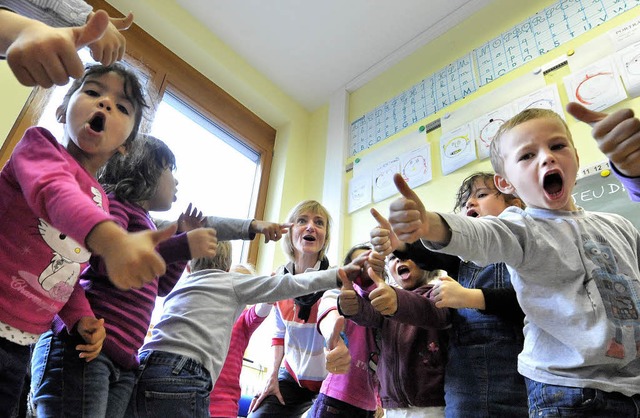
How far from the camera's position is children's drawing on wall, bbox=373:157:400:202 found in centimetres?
256

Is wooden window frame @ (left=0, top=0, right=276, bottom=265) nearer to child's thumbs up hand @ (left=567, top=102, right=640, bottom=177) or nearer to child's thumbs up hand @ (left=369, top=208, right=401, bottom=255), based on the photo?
child's thumbs up hand @ (left=369, top=208, right=401, bottom=255)

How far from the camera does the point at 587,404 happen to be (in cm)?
67

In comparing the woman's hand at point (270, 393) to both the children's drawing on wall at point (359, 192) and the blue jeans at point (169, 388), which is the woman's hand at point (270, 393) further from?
the children's drawing on wall at point (359, 192)

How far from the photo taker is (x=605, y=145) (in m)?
0.78

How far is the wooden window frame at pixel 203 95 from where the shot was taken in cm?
262

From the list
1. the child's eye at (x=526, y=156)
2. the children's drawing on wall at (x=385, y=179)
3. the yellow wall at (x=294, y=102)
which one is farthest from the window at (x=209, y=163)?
the child's eye at (x=526, y=156)

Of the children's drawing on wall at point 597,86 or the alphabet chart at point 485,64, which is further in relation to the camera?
the alphabet chart at point 485,64

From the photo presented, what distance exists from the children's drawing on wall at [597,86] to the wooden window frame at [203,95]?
1.93 metres

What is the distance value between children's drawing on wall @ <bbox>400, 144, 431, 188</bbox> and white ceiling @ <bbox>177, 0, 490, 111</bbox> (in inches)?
33.2

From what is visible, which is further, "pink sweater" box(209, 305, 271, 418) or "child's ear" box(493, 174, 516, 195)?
"pink sweater" box(209, 305, 271, 418)

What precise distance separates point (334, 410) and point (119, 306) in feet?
2.31

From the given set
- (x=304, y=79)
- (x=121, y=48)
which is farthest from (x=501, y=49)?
(x=121, y=48)

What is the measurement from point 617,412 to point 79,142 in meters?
1.03

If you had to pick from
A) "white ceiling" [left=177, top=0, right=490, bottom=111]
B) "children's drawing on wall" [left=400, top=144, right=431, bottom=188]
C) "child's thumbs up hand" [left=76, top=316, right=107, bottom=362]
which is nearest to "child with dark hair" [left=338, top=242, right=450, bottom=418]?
"child's thumbs up hand" [left=76, top=316, right=107, bottom=362]
